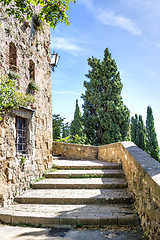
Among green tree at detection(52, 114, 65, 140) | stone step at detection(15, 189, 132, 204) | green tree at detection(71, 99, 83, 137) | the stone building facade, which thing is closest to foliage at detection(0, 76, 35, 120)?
the stone building facade

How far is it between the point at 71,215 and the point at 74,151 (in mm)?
6268

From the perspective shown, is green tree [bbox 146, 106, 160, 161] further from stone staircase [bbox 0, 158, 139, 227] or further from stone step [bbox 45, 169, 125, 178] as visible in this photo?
stone staircase [bbox 0, 158, 139, 227]

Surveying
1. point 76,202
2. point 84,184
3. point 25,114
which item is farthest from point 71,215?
point 25,114

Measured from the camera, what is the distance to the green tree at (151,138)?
19953mm

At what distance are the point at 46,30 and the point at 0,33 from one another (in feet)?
10.8

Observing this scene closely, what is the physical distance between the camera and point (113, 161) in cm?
780

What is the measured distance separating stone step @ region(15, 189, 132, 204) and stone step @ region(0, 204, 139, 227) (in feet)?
0.49

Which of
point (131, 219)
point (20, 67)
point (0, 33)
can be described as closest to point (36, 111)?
point (20, 67)

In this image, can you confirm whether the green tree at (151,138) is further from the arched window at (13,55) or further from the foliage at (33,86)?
the arched window at (13,55)

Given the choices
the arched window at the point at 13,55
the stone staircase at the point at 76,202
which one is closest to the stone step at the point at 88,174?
the stone staircase at the point at 76,202

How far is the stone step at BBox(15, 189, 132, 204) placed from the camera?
4477 mm

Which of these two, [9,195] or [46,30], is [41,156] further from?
[46,30]

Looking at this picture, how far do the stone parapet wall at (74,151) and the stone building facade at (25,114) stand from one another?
2725 millimetres

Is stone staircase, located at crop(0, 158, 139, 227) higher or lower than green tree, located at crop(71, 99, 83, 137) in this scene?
lower
